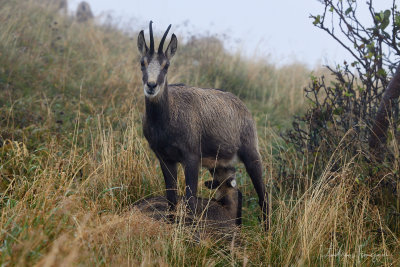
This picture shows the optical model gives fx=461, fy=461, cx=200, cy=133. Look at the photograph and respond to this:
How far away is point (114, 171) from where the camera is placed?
5043 millimetres

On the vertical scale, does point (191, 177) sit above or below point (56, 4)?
below

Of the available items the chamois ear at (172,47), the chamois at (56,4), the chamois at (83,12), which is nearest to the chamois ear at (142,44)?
the chamois ear at (172,47)

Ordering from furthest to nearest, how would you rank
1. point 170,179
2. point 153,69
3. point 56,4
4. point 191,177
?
point 56,4
point 170,179
point 191,177
point 153,69

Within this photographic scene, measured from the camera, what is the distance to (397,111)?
5059 millimetres

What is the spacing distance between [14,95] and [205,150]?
3.90m

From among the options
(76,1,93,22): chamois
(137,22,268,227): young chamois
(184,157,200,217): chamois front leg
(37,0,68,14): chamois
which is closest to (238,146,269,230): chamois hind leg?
(137,22,268,227): young chamois

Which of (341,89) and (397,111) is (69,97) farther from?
(397,111)

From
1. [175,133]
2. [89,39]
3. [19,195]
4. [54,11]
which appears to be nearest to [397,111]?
[175,133]

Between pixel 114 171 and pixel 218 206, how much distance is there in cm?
119

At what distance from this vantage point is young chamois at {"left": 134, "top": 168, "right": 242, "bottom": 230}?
4.47 m

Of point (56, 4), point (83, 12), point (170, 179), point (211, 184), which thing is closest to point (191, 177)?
point (170, 179)

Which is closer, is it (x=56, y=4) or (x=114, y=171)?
(x=114, y=171)

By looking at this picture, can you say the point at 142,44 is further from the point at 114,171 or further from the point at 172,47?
the point at 114,171

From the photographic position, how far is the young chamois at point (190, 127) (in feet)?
14.0
